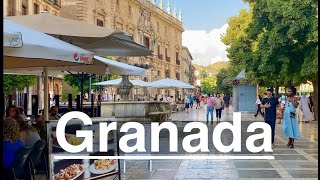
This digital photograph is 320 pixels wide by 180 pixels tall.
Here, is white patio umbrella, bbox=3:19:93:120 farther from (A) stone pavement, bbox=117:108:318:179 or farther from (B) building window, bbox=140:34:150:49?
(B) building window, bbox=140:34:150:49

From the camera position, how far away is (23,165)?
4723mm

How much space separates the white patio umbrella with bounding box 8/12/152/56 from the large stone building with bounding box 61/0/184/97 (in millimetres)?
34604

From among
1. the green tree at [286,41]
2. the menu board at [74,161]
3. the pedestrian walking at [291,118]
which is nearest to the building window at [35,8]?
the green tree at [286,41]

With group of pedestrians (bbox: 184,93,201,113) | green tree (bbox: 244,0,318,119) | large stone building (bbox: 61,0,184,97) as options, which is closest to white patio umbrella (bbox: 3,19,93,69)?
green tree (bbox: 244,0,318,119)

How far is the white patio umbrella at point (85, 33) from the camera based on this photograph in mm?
6887

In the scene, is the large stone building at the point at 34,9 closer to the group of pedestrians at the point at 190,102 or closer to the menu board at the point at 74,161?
the group of pedestrians at the point at 190,102

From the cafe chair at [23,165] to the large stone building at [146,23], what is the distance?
38263 mm

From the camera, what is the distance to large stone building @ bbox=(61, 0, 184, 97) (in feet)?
143

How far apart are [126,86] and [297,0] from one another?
6.94 m

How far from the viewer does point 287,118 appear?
11.0 metres

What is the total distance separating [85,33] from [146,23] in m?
52.9

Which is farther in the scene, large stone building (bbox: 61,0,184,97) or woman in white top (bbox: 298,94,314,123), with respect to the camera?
large stone building (bbox: 61,0,184,97)

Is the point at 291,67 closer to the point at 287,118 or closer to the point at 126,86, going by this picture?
the point at 126,86

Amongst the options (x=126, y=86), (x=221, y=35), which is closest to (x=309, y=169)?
(x=126, y=86)
